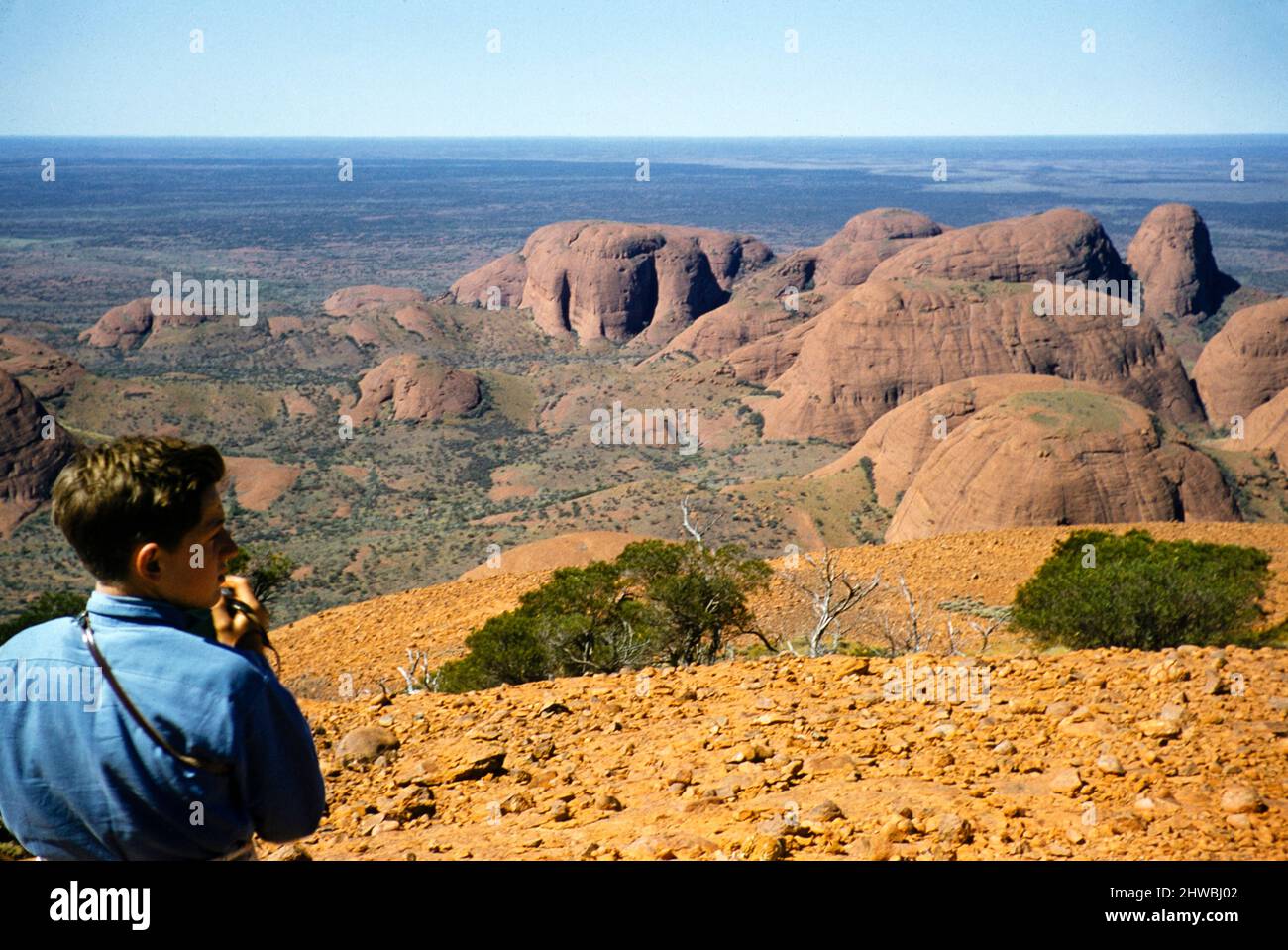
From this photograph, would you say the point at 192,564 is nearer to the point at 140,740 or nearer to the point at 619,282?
the point at 140,740

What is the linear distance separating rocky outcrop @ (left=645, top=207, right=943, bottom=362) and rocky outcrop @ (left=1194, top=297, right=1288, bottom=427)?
89.5ft

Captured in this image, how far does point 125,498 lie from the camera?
239 cm

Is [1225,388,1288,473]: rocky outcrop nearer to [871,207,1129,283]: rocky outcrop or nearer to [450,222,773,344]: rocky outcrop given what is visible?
[871,207,1129,283]: rocky outcrop

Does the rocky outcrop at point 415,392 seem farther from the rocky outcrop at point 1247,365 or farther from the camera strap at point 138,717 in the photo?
the camera strap at point 138,717

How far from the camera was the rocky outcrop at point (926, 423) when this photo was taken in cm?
4262

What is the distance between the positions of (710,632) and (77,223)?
21208 centimetres

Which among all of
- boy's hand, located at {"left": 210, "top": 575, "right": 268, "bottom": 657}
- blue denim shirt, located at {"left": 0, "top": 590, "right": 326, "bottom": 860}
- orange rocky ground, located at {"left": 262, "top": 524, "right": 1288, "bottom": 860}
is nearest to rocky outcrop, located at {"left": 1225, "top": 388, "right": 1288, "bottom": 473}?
orange rocky ground, located at {"left": 262, "top": 524, "right": 1288, "bottom": 860}

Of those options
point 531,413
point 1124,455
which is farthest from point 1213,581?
point 531,413

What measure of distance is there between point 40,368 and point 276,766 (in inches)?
2897

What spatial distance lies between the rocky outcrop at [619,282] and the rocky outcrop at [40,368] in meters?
44.3

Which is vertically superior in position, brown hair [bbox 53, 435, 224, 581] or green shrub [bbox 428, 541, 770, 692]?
brown hair [bbox 53, 435, 224, 581]

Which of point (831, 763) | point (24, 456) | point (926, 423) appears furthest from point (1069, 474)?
point (24, 456)

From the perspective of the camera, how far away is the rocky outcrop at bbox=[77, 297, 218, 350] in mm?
96125

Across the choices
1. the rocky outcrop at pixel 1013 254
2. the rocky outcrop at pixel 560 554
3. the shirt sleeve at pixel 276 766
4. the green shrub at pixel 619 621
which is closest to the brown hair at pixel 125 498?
the shirt sleeve at pixel 276 766
